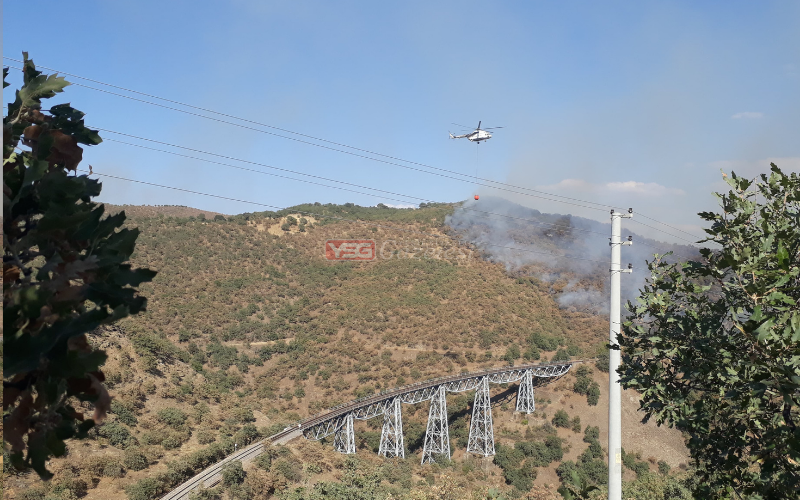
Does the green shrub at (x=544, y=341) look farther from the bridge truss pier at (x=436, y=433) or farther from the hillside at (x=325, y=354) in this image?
the bridge truss pier at (x=436, y=433)

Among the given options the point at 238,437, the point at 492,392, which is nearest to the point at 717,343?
the point at 238,437

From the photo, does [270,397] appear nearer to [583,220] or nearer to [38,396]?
[38,396]

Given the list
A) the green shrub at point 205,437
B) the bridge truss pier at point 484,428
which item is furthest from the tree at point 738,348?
the bridge truss pier at point 484,428

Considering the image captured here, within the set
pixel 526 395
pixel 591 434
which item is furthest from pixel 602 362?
pixel 526 395

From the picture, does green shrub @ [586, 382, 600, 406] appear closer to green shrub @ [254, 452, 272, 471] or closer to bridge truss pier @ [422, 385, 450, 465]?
bridge truss pier @ [422, 385, 450, 465]

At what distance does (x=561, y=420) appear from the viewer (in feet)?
159

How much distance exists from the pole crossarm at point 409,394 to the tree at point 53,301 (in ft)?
103

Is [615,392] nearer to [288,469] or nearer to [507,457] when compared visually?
[288,469]

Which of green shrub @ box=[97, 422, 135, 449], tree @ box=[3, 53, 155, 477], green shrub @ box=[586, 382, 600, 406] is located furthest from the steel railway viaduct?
tree @ box=[3, 53, 155, 477]

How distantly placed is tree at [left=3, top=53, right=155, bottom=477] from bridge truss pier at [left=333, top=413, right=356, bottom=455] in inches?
1360

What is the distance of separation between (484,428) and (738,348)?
3973cm

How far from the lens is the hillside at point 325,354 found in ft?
79.2

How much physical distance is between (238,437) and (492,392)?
31882 mm

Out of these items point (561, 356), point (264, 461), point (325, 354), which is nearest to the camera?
point (264, 461)
